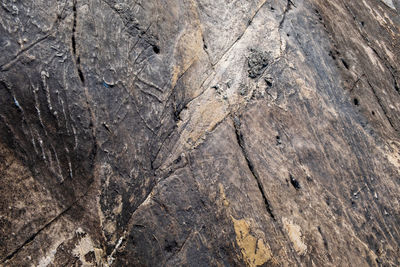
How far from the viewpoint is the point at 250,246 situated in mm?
2621

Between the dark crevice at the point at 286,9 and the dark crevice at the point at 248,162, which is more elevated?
the dark crevice at the point at 286,9

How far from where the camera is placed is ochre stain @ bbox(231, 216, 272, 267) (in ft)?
8.55

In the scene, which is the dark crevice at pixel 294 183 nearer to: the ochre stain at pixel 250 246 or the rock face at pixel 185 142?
the rock face at pixel 185 142

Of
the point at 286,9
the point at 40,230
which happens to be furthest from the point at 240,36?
the point at 40,230

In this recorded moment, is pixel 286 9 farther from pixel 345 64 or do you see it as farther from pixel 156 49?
pixel 156 49

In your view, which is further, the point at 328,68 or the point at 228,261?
the point at 328,68

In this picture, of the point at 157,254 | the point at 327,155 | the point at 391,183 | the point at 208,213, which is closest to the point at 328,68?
the point at 327,155

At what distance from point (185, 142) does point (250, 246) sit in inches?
35.4

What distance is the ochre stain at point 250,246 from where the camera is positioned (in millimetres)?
2607

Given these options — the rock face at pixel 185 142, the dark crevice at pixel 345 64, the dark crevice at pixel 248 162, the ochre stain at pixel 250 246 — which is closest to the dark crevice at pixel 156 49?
the rock face at pixel 185 142

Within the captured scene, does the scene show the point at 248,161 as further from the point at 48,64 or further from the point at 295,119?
the point at 48,64

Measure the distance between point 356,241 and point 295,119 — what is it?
1084 millimetres

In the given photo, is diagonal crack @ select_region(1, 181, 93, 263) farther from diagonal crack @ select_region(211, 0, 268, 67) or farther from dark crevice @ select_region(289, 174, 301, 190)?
dark crevice @ select_region(289, 174, 301, 190)

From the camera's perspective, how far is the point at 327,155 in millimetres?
2984
